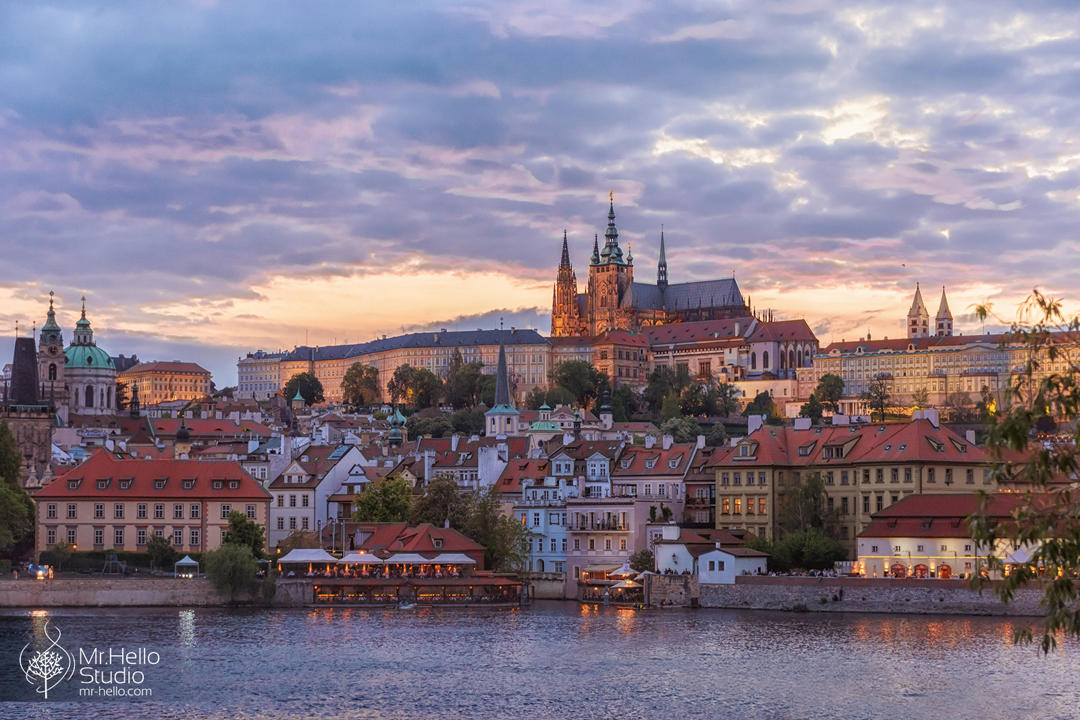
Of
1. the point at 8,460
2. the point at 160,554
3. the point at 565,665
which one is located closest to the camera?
the point at 565,665

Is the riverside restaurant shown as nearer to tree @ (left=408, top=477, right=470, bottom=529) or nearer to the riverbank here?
tree @ (left=408, top=477, right=470, bottom=529)

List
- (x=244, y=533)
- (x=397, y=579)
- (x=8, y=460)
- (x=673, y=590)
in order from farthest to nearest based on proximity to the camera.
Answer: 1. (x=8, y=460)
2. (x=244, y=533)
3. (x=397, y=579)
4. (x=673, y=590)

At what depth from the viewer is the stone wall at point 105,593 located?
257ft

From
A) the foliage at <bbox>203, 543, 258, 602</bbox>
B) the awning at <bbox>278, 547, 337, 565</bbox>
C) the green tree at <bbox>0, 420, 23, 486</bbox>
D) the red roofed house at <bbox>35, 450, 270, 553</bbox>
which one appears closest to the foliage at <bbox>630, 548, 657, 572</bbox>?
the awning at <bbox>278, 547, 337, 565</bbox>

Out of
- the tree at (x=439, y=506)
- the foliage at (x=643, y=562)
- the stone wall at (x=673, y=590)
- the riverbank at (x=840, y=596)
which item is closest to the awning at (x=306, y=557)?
the tree at (x=439, y=506)

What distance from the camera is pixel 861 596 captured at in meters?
75.6

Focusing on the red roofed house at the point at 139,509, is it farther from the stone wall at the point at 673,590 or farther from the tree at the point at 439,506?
the stone wall at the point at 673,590

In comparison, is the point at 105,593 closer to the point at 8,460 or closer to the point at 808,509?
the point at 8,460

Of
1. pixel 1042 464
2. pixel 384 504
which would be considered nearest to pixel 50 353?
pixel 384 504

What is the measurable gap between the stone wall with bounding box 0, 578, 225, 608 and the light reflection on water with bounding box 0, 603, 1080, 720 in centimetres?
205

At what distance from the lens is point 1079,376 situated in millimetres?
21062

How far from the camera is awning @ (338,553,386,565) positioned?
8381 cm

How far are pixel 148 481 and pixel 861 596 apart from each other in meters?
42.1

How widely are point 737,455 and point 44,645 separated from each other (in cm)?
4479
